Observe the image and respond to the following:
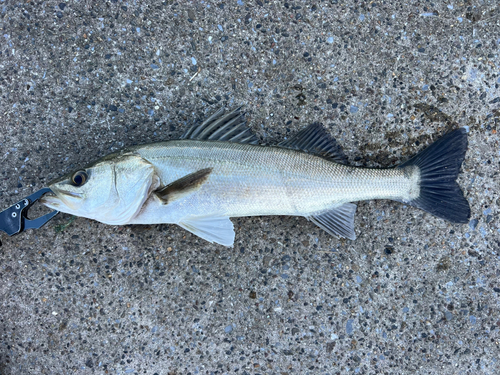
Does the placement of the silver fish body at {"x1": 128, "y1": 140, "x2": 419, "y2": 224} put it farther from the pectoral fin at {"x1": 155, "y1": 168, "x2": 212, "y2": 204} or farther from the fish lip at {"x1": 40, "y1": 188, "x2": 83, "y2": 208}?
the fish lip at {"x1": 40, "y1": 188, "x2": 83, "y2": 208}

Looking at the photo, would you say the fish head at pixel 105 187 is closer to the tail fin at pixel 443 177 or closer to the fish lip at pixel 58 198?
the fish lip at pixel 58 198

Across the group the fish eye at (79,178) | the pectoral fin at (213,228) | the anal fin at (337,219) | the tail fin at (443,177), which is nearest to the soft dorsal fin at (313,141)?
the anal fin at (337,219)

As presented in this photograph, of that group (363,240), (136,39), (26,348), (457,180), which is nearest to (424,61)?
(457,180)

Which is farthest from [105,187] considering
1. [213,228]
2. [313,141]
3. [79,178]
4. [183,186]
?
[313,141]

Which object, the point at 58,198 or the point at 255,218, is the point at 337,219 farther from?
the point at 58,198

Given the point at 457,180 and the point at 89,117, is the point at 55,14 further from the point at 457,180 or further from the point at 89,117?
the point at 457,180
